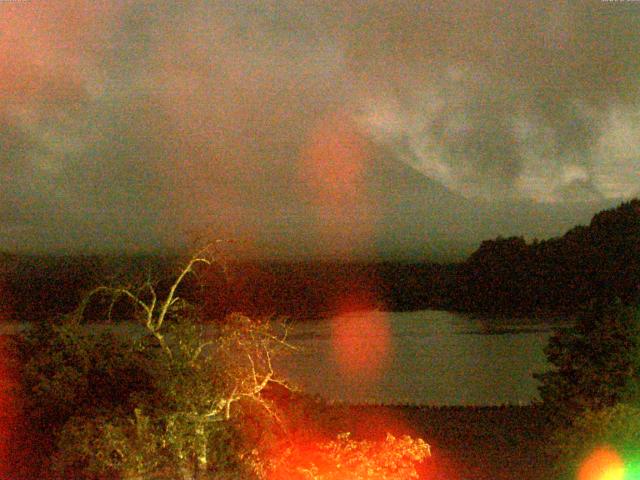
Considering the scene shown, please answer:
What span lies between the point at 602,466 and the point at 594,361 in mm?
2146

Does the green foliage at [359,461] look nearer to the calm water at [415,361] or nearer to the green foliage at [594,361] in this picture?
the green foliage at [594,361]

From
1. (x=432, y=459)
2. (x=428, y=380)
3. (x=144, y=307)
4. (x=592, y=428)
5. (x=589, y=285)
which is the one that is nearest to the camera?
(x=144, y=307)

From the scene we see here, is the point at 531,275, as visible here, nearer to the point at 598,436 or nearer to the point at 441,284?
the point at 441,284

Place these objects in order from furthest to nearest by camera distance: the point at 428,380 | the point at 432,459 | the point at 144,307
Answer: the point at 428,380 < the point at 432,459 < the point at 144,307

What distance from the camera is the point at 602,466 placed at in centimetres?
848

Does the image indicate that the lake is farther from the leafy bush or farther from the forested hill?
the leafy bush

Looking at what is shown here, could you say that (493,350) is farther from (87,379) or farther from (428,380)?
(87,379)

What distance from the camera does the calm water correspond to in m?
13.7

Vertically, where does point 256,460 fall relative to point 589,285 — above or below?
below

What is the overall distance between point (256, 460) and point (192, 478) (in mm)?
625

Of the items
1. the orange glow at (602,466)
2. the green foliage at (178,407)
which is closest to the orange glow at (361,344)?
the orange glow at (602,466)

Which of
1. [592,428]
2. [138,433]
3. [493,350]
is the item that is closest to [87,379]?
[138,433]

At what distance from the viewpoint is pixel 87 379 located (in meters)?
9.27

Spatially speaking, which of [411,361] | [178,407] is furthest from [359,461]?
[411,361]
